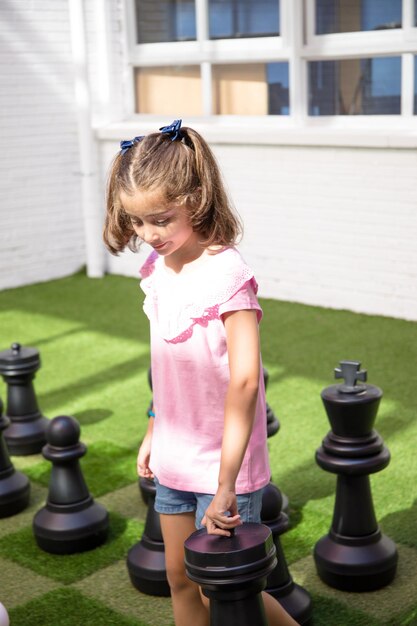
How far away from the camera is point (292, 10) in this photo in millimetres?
6230

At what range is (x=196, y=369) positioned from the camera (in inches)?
80.0

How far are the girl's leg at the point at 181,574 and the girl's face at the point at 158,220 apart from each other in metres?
→ 0.63

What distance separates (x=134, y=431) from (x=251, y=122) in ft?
10.7

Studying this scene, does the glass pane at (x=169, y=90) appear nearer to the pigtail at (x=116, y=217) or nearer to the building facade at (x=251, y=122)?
the building facade at (x=251, y=122)

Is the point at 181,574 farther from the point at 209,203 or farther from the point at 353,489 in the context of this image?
the point at 209,203

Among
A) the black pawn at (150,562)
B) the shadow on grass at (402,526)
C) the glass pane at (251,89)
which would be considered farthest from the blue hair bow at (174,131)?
the glass pane at (251,89)

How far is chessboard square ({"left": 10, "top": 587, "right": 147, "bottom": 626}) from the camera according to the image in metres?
2.64

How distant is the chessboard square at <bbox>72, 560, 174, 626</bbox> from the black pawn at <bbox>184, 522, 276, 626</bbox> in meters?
0.81

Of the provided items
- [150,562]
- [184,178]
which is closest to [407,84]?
[150,562]

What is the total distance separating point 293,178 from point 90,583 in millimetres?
4013

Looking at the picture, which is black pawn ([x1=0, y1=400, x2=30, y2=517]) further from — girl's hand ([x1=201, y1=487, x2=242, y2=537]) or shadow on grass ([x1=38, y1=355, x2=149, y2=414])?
girl's hand ([x1=201, y1=487, x2=242, y2=537])

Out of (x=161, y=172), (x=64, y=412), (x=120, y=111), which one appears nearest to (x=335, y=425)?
(x=161, y=172)

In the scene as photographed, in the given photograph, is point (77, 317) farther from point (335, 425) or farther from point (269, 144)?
point (335, 425)

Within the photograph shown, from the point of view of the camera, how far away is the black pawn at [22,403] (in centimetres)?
392
